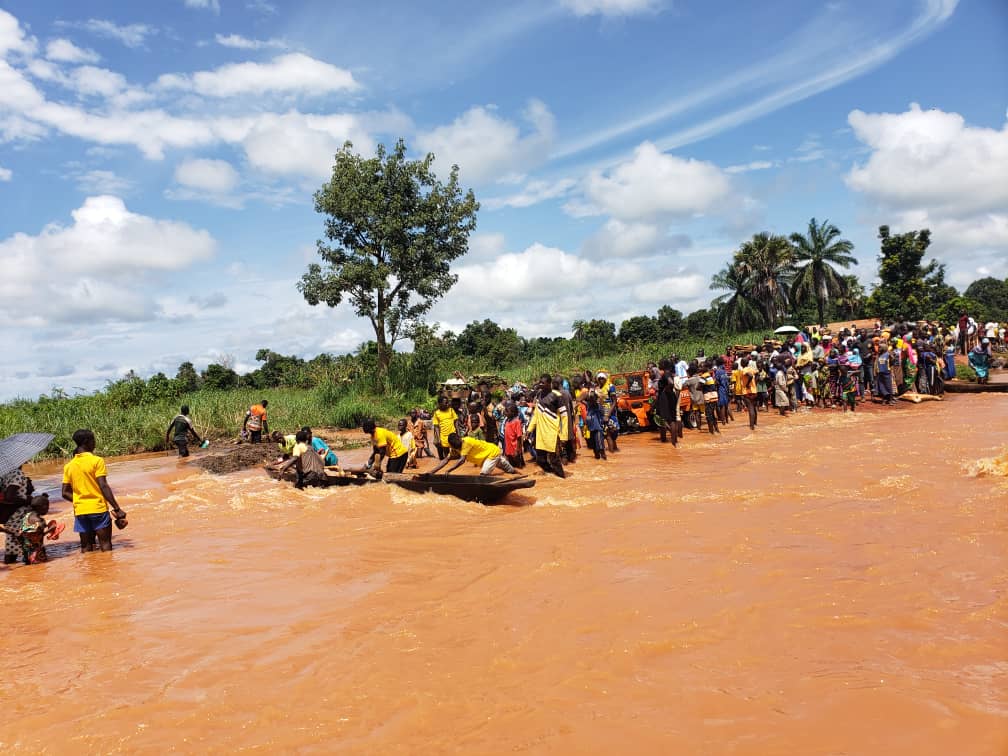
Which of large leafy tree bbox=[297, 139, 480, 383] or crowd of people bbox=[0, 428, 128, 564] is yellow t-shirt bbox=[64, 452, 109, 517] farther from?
large leafy tree bbox=[297, 139, 480, 383]

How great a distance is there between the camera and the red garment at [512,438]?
1205 cm

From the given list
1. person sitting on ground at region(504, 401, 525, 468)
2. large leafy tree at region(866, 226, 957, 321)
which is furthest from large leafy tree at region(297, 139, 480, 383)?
large leafy tree at region(866, 226, 957, 321)

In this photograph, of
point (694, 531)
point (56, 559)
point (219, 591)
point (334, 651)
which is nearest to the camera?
point (334, 651)

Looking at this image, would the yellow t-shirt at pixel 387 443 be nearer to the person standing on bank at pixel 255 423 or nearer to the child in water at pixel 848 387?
the person standing on bank at pixel 255 423

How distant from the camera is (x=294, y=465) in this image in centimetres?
1212

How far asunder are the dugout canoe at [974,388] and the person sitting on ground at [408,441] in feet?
49.5

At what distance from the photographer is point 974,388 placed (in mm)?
18594

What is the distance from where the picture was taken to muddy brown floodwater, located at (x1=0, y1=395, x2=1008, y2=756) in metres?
3.69

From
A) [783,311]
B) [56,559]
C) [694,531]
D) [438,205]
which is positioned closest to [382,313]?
[438,205]

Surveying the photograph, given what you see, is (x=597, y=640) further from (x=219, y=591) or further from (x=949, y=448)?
(x=949, y=448)

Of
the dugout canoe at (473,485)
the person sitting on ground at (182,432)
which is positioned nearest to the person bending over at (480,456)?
the dugout canoe at (473,485)

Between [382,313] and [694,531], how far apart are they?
19.5 meters

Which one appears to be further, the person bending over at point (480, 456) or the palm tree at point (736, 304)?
the palm tree at point (736, 304)

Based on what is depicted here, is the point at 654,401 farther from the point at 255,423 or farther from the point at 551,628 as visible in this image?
the point at 255,423
